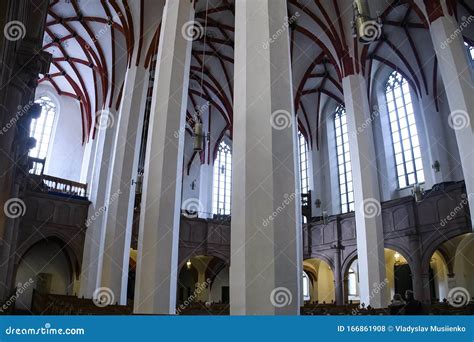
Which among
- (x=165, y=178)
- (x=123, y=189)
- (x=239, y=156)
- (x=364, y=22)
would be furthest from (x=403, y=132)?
(x=239, y=156)

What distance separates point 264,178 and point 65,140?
22.2 metres

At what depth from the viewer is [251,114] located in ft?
18.1

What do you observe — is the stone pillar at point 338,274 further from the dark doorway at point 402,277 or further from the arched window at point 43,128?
the arched window at point 43,128

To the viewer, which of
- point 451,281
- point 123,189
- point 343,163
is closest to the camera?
point 123,189

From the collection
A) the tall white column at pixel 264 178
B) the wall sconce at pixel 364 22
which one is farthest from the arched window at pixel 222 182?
the tall white column at pixel 264 178

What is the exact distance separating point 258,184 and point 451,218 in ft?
42.8

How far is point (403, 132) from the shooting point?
65.5ft

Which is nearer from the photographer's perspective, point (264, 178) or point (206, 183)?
point (264, 178)

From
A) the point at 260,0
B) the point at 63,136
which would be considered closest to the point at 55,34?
the point at 63,136

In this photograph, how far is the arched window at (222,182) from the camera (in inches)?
1042

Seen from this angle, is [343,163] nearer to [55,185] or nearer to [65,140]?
[55,185]

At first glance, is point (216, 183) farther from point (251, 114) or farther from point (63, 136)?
point (251, 114)

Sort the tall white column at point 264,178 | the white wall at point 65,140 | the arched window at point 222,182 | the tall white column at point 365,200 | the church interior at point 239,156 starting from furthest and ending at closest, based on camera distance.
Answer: the arched window at point 222,182 → the white wall at point 65,140 → the tall white column at point 365,200 → the church interior at point 239,156 → the tall white column at point 264,178

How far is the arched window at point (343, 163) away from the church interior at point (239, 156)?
5.3 inches
